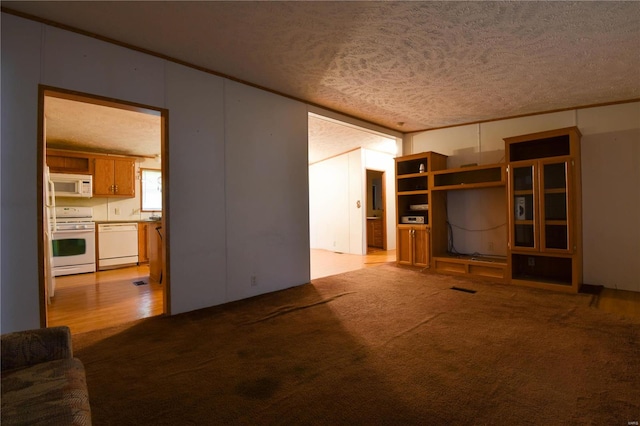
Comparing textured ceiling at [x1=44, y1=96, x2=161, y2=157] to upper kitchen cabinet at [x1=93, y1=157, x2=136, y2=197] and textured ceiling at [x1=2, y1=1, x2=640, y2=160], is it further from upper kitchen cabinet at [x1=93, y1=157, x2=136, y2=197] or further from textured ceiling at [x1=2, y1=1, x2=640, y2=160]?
textured ceiling at [x1=2, y1=1, x2=640, y2=160]

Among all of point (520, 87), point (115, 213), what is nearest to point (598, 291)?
point (520, 87)

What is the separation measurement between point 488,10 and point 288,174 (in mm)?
2559

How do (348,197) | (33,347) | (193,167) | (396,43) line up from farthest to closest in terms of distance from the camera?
(348,197)
(193,167)
(396,43)
(33,347)

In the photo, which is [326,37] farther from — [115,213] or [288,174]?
[115,213]

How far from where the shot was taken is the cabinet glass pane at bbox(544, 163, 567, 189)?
3572mm

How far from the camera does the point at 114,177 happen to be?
234 inches

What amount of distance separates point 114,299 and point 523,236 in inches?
209

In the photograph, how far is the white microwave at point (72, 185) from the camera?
5.21m

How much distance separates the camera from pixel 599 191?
388cm

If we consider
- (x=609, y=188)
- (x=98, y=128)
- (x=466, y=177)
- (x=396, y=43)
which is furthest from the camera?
(x=466, y=177)

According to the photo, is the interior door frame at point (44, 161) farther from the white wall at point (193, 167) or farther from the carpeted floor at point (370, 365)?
the carpeted floor at point (370, 365)

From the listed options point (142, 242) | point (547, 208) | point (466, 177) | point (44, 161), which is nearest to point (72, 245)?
point (142, 242)

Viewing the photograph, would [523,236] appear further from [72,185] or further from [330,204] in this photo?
[72,185]

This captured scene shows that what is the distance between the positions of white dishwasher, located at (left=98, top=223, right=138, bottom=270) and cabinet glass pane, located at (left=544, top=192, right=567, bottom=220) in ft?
23.0
